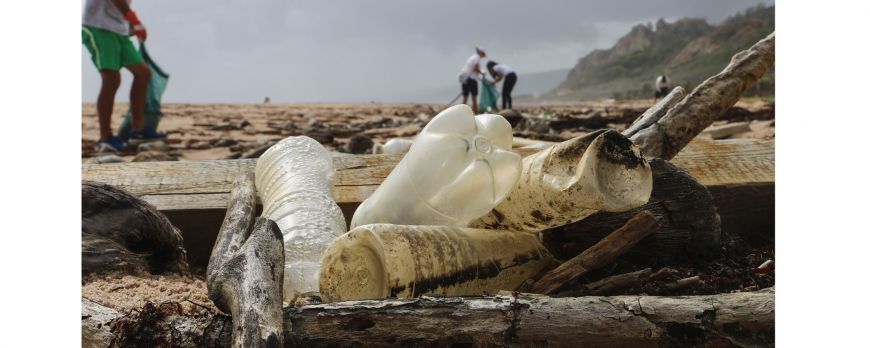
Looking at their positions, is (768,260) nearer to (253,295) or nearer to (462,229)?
(462,229)

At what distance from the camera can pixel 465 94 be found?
16.2 metres

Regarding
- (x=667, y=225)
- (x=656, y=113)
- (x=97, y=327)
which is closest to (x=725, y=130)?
(x=656, y=113)

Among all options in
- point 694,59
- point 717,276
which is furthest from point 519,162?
point 694,59

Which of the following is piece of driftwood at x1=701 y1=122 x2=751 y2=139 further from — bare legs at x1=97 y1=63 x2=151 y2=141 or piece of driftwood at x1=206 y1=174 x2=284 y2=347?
piece of driftwood at x1=206 y1=174 x2=284 y2=347

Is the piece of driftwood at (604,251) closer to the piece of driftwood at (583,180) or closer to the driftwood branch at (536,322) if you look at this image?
the piece of driftwood at (583,180)

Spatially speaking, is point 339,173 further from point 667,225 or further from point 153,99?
point 153,99

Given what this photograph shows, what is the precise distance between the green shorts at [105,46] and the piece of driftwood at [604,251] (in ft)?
20.1

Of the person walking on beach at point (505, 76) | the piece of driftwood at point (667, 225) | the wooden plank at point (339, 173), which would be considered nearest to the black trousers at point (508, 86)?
the person walking on beach at point (505, 76)

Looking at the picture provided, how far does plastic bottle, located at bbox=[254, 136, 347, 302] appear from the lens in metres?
2.20

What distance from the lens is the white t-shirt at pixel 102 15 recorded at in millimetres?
6938

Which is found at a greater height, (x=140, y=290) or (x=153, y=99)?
(x=153, y=99)

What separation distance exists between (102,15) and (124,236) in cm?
518

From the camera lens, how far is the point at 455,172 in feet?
7.13

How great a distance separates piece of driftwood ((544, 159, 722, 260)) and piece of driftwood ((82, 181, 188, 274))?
49.9 inches
